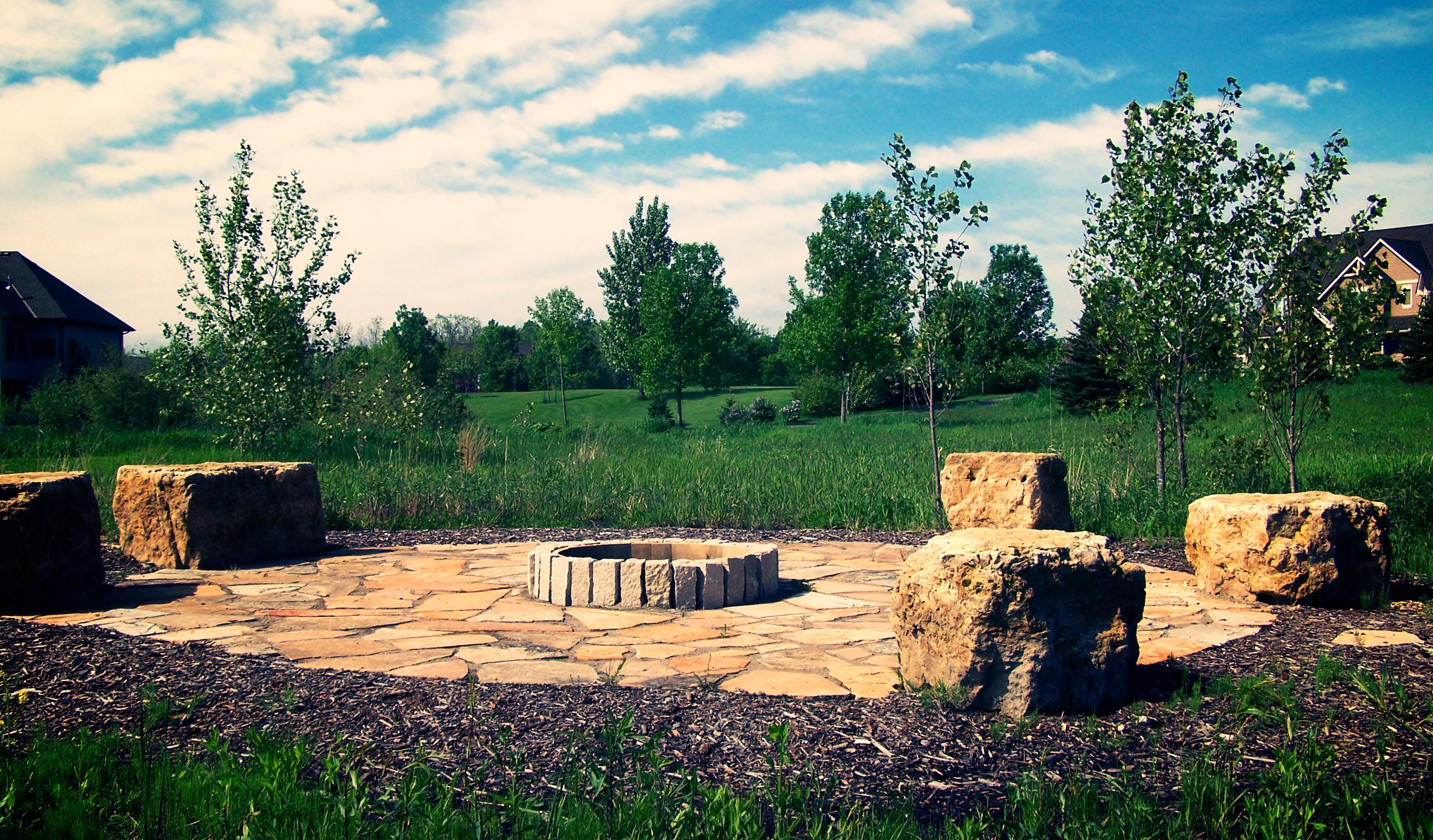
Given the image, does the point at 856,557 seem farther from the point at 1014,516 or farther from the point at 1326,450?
the point at 1326,450

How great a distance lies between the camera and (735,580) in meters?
5.17

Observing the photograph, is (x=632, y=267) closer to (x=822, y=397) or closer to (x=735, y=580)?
(x=822, y=397)

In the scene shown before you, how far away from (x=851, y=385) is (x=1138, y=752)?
1198 inches

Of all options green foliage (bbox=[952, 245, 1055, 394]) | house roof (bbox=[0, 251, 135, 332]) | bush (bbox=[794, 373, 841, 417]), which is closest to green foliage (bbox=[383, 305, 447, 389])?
house roof (bbox=[0, 251, 135, 332])

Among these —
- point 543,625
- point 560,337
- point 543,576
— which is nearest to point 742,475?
point 543,576

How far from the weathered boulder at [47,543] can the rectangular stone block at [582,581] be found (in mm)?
2792

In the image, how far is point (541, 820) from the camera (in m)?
2.27

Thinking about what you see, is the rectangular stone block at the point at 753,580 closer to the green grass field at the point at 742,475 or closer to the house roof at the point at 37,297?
the green grass field at the point at 742,475

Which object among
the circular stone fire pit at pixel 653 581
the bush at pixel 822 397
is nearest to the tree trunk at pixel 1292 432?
the circular stone fire pit at pixel 653 581

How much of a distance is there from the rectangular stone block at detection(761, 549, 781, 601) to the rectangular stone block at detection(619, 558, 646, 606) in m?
0.72

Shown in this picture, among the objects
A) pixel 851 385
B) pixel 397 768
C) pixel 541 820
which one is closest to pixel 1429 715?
pixel 541 820

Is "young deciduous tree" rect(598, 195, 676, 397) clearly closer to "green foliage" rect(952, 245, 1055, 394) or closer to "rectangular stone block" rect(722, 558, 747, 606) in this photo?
"green foliage" rect(952, 245, 1055, 394)

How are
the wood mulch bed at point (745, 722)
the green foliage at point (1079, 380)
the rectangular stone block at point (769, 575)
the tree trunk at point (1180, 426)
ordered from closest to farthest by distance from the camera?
the wood mulch bed at point (745, 722) → the rectangular stone block at point (769, 575) → the tree trunk at point (1180, 426) → the green foliage at point (1079, 380)

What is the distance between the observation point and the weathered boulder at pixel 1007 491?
661 centimetres
